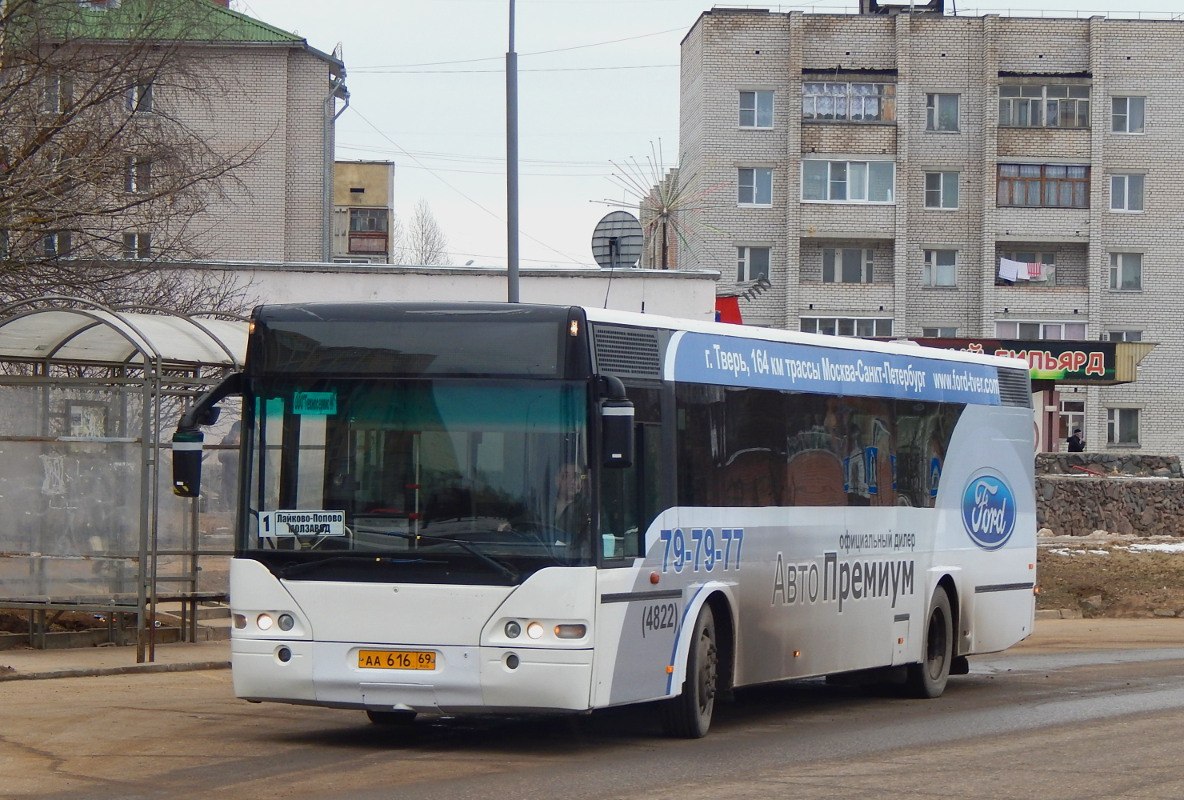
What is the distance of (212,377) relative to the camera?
17812mm

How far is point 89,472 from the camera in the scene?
17266mm

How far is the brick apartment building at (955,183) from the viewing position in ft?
230

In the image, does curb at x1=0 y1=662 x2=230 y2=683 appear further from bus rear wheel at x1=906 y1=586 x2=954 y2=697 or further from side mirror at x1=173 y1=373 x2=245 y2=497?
bus rear wheel at x1=906 y1=586 x2=954 y2=697

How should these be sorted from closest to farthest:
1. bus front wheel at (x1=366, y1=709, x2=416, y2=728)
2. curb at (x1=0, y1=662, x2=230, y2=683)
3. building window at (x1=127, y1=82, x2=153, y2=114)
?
bus front wheel at (x1=366, y1=709, x2=416, y2=728), curb at (x1=0, y1=662, x2=230, y2=683), building window at (x1=127, y1=82, x2=153, y2=114)

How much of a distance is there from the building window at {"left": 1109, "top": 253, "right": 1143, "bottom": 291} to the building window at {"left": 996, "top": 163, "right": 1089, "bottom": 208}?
263cm

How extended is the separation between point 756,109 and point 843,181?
4.18 metres

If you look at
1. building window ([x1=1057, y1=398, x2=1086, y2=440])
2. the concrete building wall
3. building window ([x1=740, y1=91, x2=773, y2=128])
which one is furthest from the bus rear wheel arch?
building window ([x1=1057, y1=398, x2=1086, y2=440])

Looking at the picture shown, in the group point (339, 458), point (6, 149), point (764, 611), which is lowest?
point (764, 611)

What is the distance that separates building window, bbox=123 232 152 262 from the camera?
2191 cm

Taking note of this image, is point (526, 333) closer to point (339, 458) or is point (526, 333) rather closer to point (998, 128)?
point (339, 458)

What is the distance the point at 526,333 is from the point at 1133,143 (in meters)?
64.7

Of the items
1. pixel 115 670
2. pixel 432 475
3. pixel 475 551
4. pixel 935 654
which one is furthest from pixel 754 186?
pixel 475 551

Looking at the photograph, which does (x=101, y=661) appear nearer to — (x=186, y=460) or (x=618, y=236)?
(x=186, y=460)

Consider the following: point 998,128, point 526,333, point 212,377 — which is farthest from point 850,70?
point 526,333
